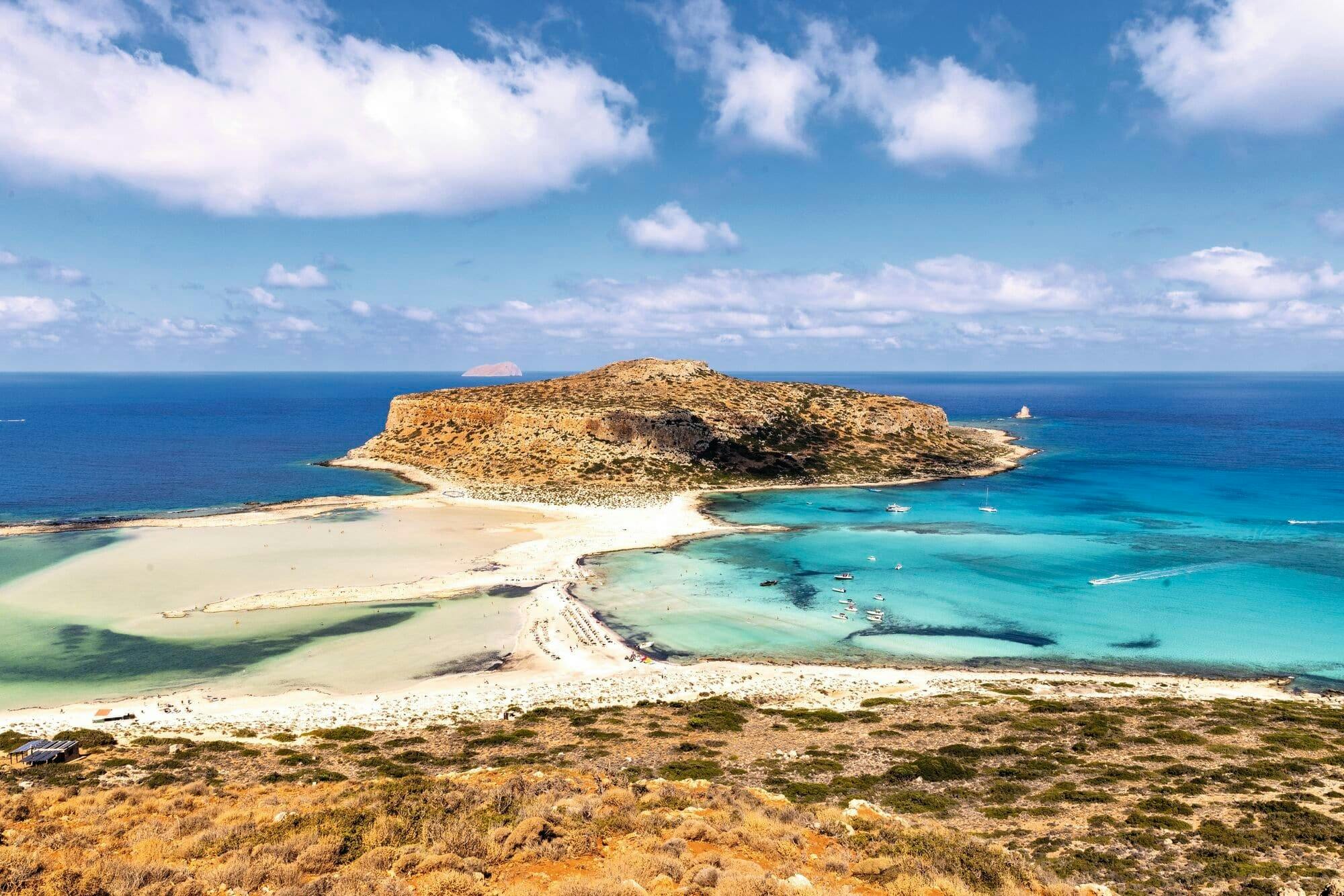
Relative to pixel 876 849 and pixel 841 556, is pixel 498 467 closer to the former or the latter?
pixel 841 556

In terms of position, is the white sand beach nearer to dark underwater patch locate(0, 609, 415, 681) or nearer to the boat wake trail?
dark underwater patch locate(0, 609, 415, 681)

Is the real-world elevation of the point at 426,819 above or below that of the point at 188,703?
above

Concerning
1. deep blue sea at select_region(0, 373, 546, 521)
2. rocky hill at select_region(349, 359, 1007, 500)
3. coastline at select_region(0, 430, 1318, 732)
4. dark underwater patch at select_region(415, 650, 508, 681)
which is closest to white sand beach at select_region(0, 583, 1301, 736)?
coastline at select_region(0, 430, 1318, 732)

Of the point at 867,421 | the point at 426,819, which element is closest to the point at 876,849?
the point at 426,819

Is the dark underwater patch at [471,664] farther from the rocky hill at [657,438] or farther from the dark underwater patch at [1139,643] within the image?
the rocky hill at [657,438]

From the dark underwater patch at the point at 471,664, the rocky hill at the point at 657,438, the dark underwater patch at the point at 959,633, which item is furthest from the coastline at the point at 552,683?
the rocky hill at the point at 657,438

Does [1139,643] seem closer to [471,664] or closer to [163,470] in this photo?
[471,664]
